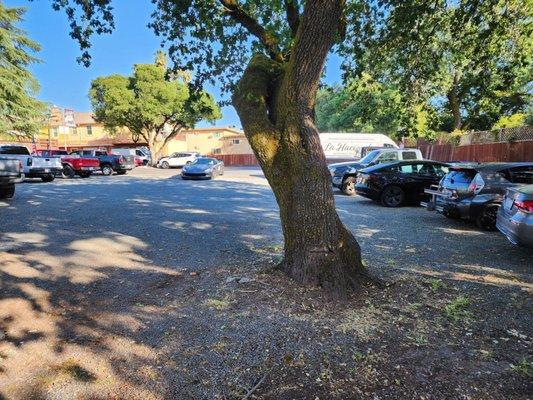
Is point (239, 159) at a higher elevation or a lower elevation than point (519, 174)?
higher

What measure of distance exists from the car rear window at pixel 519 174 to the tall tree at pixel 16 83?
1180 inches

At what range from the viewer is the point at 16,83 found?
27359 mm

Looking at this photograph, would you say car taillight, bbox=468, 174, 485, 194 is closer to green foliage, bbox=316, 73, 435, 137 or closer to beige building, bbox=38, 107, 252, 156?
green foliage, bbox=316, 73, 435, 137

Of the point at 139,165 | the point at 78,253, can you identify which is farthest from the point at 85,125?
the point at 78,253

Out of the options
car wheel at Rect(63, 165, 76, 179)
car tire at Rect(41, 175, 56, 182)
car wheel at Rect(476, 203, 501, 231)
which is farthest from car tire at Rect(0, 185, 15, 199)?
car wheel at Rect(476, 203, 501, 231)

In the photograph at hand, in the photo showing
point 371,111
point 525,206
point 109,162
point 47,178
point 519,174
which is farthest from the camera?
point 109,162

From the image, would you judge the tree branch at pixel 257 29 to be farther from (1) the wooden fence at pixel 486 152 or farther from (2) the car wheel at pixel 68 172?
(2) the car wheel at pixel 68 172

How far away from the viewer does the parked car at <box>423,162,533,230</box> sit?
7.82 meters

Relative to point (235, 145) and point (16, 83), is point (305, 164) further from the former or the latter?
point (235, 145)

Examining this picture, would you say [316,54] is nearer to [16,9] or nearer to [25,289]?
[25,289]

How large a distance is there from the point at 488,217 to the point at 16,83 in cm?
3089

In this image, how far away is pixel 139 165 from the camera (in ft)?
133

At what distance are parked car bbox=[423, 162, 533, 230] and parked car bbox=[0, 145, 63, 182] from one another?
754 inches

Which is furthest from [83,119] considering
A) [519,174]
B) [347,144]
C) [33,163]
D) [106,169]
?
[519,174]
